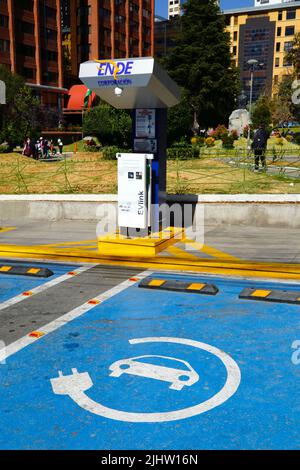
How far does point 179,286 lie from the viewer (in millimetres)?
7480

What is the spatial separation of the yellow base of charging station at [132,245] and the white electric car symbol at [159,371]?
457 cm

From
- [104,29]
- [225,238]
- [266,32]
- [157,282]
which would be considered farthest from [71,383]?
[266,32]

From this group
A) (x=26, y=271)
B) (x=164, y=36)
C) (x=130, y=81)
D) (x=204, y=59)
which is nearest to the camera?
(x=26, y=271)

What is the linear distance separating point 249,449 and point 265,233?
8.31 m

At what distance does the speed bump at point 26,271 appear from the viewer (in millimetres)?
8274

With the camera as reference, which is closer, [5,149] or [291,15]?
[5,149]

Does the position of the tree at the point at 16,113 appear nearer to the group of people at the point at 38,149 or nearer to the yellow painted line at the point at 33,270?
the group of people at the point at 38,149

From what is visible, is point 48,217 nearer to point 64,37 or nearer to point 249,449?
point 249,449

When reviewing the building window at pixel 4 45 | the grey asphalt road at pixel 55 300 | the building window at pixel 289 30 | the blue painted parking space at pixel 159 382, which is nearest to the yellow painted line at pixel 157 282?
the grey asphalt road at pixel 55 300

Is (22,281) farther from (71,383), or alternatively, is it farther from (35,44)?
(35,44)

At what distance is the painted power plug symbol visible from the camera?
4.43 metres

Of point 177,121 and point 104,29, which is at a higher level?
point 104,29

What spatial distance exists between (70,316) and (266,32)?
428 ft
